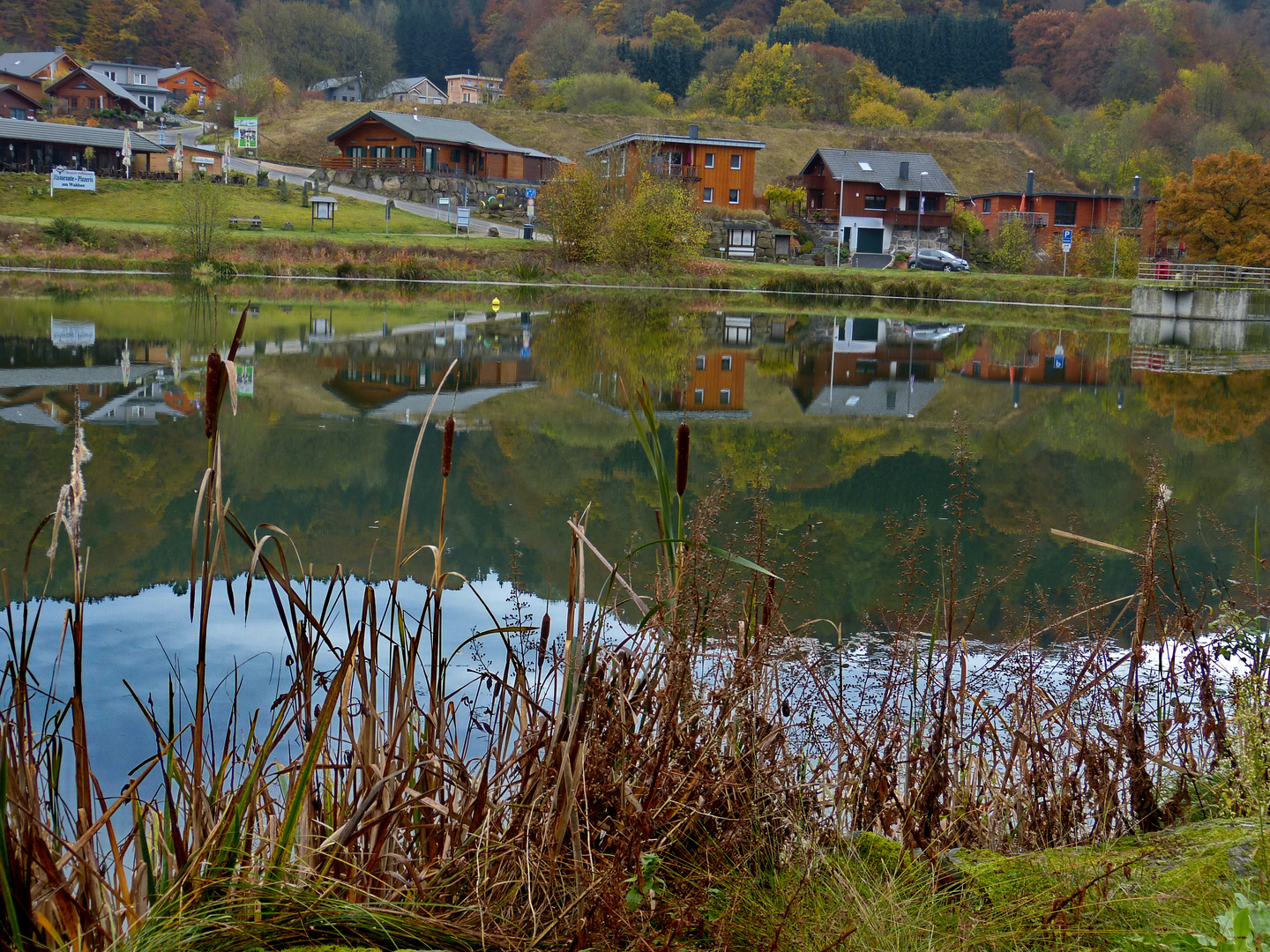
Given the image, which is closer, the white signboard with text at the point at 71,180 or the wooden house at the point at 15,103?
the white signboard with text at the point at 71,180

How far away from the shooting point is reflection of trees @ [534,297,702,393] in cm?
1544

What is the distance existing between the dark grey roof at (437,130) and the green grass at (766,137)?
314 inches

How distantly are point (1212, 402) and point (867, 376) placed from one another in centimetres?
460

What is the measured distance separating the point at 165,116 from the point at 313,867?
79826 mm

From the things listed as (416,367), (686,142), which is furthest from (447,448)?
(686,142)

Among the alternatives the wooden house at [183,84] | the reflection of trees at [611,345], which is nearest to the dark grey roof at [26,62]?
the wooden house at [183,84]

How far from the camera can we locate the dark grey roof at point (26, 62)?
76.6 meters

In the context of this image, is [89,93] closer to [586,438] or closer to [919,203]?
[919,203]

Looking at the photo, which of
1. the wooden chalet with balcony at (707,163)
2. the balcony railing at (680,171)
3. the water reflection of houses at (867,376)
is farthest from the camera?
the wooden chalet with balcony at (707,163)

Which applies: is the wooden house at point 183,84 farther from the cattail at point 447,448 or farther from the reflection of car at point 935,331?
the cattail at point 447,448

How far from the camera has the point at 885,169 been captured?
59031mm

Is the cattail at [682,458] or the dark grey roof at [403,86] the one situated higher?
the dark grey roof at [403,86]

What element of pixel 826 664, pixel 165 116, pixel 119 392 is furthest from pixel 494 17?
pixel 826 664

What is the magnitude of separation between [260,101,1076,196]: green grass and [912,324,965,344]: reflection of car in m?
38.6
